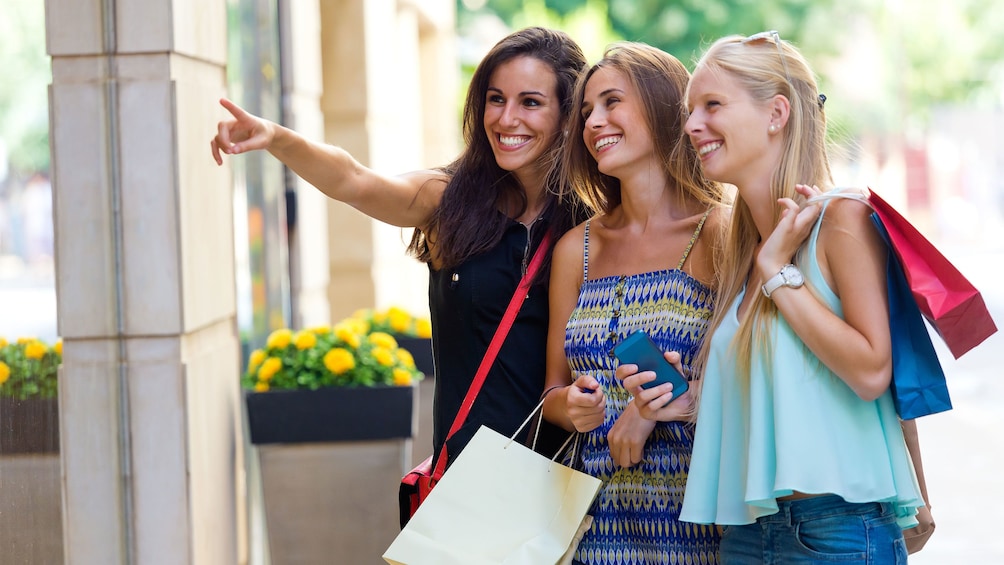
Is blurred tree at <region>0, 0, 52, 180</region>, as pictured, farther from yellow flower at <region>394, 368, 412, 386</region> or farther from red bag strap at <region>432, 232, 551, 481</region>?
yellow flower at <region>394, 368, 412, 386</region>

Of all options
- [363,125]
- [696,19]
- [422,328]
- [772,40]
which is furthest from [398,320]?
[696,19]

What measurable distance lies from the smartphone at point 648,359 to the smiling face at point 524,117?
33.8 inches

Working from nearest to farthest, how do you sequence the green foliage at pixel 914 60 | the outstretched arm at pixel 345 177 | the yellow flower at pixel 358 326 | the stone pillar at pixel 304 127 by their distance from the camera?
the outstretched arm at pixel 345 177 < the yellow flower at pixel 358 326 < the stone pillar at pixel 304 127 < the green foliage at pixel 914 60

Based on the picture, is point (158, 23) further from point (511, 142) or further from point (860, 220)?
point (860, 220)

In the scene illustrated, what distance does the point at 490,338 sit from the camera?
313cm

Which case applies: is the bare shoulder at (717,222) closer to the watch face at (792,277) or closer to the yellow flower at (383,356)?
the watch face at (792,277)

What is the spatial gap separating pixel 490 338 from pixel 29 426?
119 cm

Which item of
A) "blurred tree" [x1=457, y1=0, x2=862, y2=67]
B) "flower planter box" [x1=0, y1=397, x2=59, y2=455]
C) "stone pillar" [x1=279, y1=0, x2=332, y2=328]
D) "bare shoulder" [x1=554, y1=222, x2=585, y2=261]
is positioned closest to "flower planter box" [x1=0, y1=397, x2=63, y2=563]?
"flower planter box" [x1=0, y1=397, x2=59, y2=455]

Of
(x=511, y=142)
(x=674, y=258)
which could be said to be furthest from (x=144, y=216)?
(x=674, y=258)

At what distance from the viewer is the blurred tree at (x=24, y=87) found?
2863 mm

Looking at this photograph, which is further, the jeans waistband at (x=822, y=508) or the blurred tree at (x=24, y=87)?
the blurred tree at (x=24, y=87)

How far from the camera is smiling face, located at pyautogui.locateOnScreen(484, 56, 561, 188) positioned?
3.22 m

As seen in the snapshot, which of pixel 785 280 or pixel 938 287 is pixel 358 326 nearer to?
pixel 785 280

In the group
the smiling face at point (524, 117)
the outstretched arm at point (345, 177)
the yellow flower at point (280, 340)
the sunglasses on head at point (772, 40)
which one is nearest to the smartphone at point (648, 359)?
the sunglasses on head at point (772, 40)
